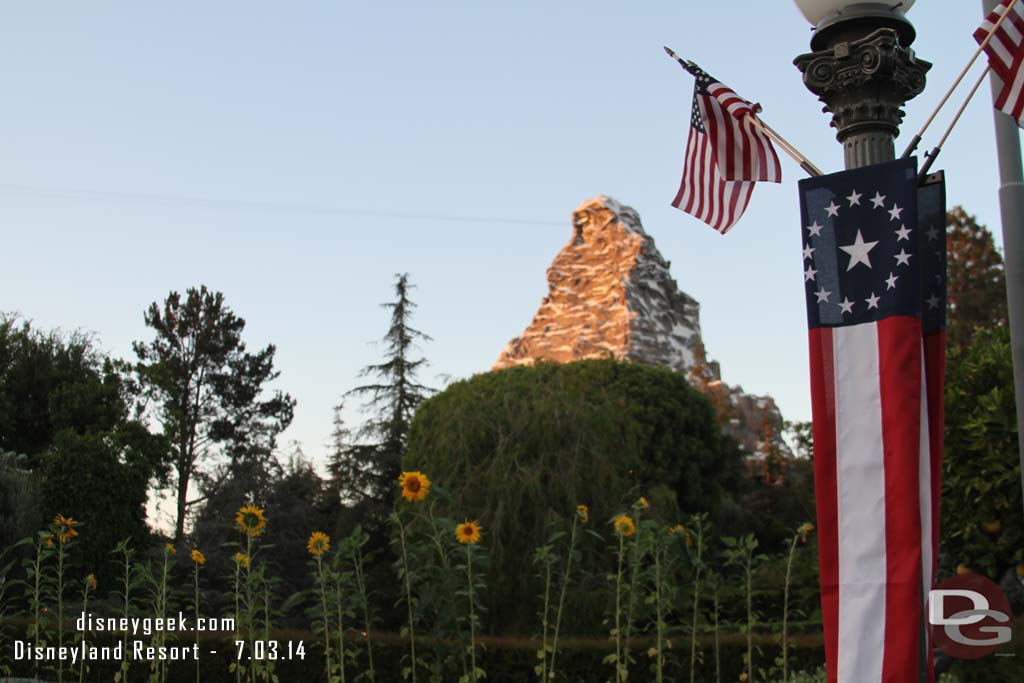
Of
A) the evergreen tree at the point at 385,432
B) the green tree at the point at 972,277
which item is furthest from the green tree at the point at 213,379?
the green tree at the point at 972,277

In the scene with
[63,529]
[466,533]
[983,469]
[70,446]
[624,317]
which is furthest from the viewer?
[624,317]

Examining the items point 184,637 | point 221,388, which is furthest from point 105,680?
point 221,388

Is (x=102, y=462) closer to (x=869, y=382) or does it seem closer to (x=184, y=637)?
(x=184, y=637)

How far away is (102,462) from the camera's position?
2156cm

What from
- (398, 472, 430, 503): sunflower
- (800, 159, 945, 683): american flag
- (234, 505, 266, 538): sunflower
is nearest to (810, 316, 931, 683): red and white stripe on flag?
(800, 159, 945, 683): american flag

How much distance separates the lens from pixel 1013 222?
4477 mm

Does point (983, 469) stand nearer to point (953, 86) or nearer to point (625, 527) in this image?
point (625, 527)

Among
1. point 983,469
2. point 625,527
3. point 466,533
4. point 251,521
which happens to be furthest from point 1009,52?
point 983,469

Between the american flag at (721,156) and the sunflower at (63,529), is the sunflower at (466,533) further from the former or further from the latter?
the sunflower at (63,529)

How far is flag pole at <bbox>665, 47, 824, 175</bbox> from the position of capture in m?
4.14

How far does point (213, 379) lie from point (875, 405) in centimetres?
3479

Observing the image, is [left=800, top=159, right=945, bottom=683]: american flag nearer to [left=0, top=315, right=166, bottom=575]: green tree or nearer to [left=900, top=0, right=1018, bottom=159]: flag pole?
[left=900, top=0, right=1018, bottom=159]: flag pole

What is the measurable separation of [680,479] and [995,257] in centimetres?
1655

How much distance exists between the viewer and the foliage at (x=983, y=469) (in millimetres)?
8078
